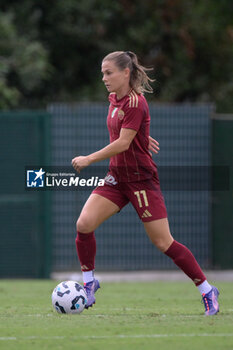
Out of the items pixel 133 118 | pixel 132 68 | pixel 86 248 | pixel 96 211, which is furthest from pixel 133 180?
pixel 132 68

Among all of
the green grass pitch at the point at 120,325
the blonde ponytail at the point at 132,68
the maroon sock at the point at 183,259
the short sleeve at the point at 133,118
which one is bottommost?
the green grass pitch at the point at 120,325

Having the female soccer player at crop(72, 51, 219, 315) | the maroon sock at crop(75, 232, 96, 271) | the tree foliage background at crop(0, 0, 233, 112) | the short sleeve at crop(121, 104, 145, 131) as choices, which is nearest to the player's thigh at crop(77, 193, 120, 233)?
the female soccer player at crop(72, 51, 219, 315)

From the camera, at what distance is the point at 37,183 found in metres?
9.99

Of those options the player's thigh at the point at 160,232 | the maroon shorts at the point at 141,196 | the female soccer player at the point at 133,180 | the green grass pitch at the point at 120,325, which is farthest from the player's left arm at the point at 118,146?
the green grass pitch at the point at 120,325

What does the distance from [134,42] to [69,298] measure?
16966mm

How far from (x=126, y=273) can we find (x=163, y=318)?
7.07 meters

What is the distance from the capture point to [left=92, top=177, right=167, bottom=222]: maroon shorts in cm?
760

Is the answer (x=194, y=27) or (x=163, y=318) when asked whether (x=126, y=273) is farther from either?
(x=194, y=27)

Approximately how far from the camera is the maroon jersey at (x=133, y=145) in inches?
299

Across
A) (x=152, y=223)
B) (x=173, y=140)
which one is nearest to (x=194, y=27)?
(x=173, y=140)

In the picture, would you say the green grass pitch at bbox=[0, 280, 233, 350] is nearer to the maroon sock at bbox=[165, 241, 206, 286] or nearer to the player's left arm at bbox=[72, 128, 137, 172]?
the maroon sock at bbox=[165, 241, 206, 286]

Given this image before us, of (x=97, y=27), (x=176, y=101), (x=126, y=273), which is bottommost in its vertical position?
(x=126, y=273)

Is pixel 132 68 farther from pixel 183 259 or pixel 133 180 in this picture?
pixel 183 259

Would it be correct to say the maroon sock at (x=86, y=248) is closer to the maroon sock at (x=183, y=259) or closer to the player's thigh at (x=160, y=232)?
the player's thigh at (x=160, y=232)
